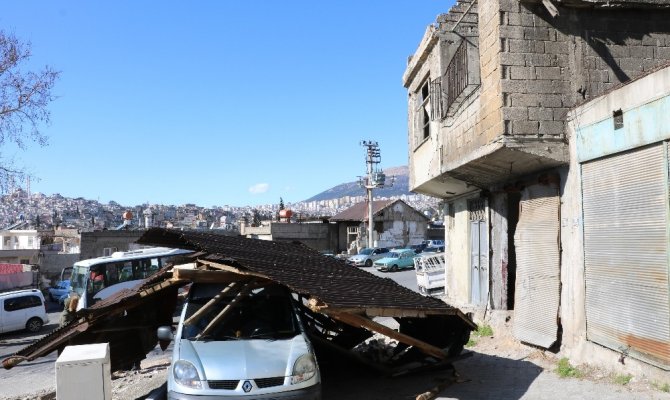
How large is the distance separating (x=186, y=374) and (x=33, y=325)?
1915cm

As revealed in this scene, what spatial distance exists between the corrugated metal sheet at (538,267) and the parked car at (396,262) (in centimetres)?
2956

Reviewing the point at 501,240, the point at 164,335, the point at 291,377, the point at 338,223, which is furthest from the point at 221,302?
the point at 338,223

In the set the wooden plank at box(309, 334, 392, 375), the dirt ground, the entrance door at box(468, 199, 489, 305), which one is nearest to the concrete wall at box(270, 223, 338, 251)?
the entrance door at box(468, 199, 489, 305)

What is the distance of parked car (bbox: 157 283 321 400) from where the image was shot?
5.89 meters

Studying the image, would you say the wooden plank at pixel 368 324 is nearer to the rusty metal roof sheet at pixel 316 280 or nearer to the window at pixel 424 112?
the rusty metal roof sheet at pixel 316 280

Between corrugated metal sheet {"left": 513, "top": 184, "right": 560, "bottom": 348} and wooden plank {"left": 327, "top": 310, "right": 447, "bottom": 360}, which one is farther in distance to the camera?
corrugated metal sheet {"left": 513, "top": 184, "right": 560, "bottom": 348}

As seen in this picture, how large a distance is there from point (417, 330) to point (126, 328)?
5.01 m

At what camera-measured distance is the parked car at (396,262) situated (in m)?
40.1

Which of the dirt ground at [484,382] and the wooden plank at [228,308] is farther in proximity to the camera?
the dirt ground at [484,382]

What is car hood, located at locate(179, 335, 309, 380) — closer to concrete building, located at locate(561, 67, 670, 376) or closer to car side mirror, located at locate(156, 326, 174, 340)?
car side mirror, located at locate(156, 326, 174, 340)

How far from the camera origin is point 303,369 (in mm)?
6191

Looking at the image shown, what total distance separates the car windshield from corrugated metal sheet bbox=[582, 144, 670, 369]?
4604 mm

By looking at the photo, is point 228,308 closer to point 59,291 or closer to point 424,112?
point 424,112

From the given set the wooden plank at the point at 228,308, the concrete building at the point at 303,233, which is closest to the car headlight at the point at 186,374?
the wooden plank at the point at 228,308
